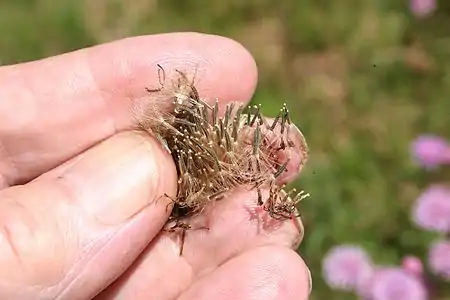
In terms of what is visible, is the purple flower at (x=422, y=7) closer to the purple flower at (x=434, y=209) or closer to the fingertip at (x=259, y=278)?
the purple flower at (x=434, y=209)

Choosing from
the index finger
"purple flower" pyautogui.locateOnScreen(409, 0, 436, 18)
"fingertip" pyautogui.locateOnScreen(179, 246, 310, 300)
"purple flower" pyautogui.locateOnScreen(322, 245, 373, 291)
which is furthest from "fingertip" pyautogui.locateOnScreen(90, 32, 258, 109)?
"purple flower" pyautogui.locateOnScreen(409, 0, 436, 18)

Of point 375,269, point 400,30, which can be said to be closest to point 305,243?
point 375,269

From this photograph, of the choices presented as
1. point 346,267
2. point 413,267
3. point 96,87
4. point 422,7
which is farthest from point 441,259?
point 96,87

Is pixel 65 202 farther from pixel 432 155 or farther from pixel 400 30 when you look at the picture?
pixel 400 30

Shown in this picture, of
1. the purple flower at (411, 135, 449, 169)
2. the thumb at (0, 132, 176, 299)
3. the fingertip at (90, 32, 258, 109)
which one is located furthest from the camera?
the purple flower at (411, 135, 449, 169)

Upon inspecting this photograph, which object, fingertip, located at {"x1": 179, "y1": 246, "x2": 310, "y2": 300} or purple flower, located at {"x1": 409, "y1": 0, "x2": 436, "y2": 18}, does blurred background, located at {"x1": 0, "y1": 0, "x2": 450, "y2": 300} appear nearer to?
purple flower, located at {"x1": 409, "y1": 0, "x2": 436, "y2": 18}
